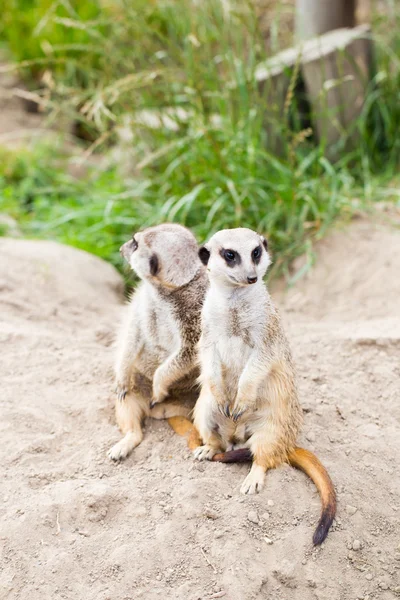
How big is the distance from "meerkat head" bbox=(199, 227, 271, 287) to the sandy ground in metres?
0.63

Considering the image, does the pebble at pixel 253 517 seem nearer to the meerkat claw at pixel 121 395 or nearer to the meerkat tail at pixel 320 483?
the meerkat tail at pixel 320 483

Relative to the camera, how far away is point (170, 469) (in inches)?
89.7

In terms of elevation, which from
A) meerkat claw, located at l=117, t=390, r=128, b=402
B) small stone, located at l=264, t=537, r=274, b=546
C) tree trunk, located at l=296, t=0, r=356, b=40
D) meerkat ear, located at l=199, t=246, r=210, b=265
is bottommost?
small stone, located at l=264, t=537, r=274, b=546

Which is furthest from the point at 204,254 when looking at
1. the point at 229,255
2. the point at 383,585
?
the point at 383,585

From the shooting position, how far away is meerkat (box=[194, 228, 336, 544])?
7.01ft

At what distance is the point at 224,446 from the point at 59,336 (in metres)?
1.09

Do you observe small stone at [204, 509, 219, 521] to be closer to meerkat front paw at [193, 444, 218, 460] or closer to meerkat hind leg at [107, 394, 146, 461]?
meerkat front paw at [193, 444, 218, 460]

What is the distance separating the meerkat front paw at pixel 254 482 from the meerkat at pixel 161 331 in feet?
0.97

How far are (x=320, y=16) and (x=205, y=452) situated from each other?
385 cm

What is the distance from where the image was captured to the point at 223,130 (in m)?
3.99

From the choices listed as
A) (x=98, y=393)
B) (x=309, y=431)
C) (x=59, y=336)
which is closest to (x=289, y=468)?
(x=309, y=431)

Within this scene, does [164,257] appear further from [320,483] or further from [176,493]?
[320,483]

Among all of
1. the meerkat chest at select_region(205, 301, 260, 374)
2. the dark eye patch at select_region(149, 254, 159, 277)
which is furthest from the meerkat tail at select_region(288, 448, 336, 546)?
the dark eye patch at select_region(149, 254, 159, 277)

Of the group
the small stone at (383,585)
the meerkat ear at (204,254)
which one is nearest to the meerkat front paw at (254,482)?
the small stone at (383,585)
